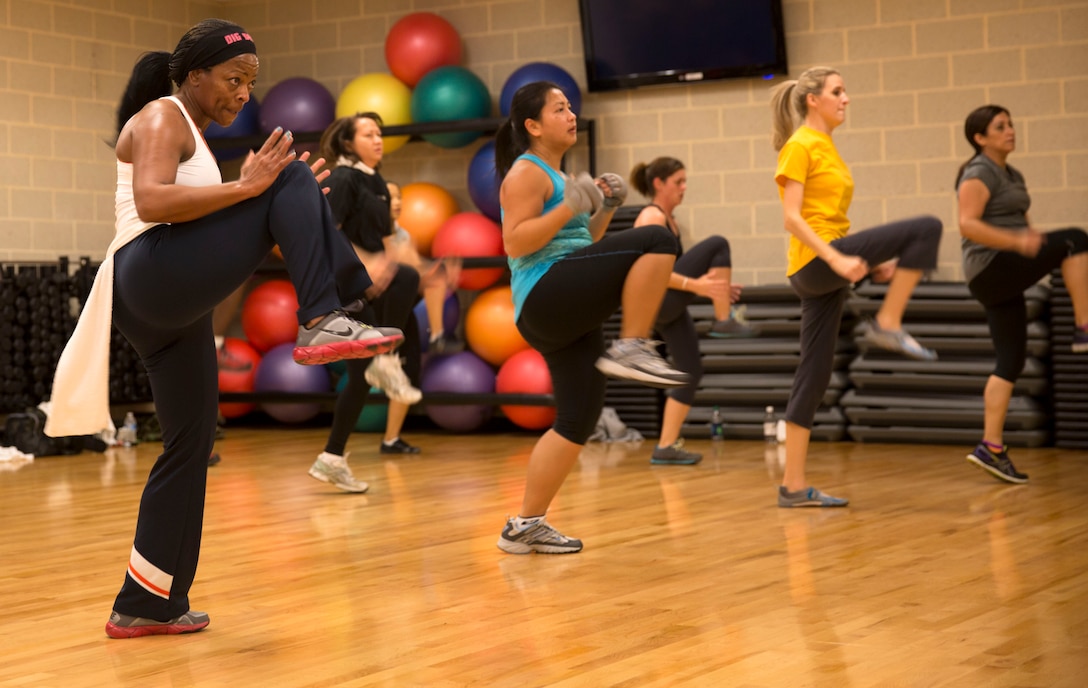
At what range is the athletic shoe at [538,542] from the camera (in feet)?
12.5

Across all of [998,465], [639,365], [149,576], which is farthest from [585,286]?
[998,465]

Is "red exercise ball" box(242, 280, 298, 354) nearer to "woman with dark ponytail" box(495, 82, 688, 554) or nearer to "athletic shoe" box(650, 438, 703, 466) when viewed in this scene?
"athletic shoe" box(650, 438, 703, 466)

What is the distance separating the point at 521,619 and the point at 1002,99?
17.4 ft

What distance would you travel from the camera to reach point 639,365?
3.39 metres

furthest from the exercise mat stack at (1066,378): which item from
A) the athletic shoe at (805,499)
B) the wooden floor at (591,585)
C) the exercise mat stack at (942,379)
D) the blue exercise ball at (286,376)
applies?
the blue exercise ball at (286,376)

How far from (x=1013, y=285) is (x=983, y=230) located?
0.34m

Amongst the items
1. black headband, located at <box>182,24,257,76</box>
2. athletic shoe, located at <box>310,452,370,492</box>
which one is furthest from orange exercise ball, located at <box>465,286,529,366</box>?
black headband, located at <box>182,24,257,76</box>

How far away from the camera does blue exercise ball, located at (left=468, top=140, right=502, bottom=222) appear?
301 inches

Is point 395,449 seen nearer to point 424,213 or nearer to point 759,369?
point 424,213

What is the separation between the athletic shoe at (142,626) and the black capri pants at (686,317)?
329 cm

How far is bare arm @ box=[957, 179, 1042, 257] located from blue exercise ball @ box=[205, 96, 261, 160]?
507 centimetres

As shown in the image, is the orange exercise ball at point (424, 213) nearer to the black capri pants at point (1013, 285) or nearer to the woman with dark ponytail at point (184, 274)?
the black capri pants at point (1013, 285)

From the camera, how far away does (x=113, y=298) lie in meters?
2.65

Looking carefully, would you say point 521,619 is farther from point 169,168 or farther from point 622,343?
point 169,168
